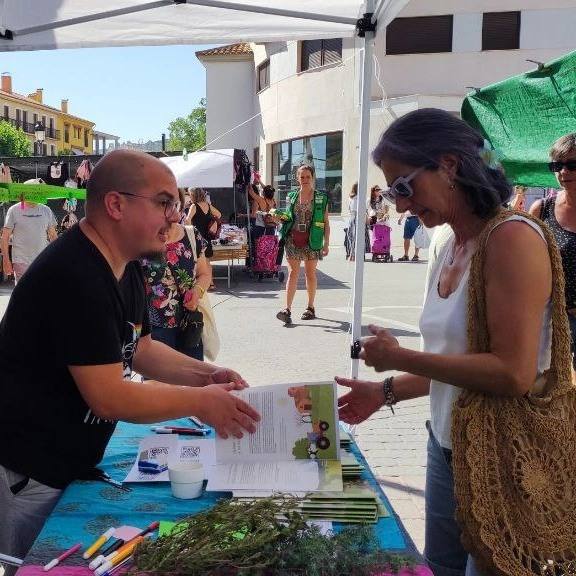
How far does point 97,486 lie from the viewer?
5.71 ft

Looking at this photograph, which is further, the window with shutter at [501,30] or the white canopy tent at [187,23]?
the window with shutter at [501,30]

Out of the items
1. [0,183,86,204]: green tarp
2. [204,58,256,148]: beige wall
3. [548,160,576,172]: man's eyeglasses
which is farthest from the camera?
[204,58,256,148]: beige wall

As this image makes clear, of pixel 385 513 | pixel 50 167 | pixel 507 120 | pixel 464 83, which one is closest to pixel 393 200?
pixel 385 513

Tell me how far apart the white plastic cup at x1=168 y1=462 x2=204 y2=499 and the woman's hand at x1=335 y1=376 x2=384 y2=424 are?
56 cm

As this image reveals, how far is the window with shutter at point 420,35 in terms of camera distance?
2041cm

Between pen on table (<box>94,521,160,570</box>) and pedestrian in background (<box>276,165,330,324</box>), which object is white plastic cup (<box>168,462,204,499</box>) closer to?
pen on table (<box>94,521,160,570</box>)

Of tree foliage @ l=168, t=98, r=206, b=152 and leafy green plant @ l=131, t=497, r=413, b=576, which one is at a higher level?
tree foliage @ l=168, t=98, r=206, b=152

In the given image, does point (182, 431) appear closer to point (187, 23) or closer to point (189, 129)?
point (187, 23)

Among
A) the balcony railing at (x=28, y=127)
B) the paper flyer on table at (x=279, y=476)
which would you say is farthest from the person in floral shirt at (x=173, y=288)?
the balcony railing at (x=28, y=127)

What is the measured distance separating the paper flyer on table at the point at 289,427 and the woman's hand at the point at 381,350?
129 mm

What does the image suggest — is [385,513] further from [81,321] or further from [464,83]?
[464,83]

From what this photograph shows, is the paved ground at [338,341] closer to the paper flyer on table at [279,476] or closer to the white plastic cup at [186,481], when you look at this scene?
the paper flyer on table at [279,476]

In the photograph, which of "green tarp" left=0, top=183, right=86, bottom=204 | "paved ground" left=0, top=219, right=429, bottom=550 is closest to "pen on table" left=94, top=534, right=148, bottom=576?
"paved ground" left=0, top=219, right=429, bottom=550

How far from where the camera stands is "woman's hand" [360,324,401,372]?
1.75 meters
